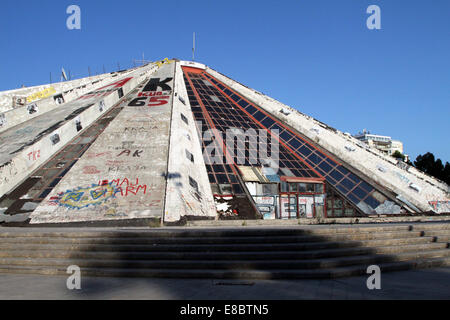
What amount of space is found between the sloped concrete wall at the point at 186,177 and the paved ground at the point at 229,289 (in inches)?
247

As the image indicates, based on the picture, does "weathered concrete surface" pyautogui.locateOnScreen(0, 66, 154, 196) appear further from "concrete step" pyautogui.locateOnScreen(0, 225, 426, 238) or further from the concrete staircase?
"concrete step" pyautogui.locateOnScreen(0, 225, 426, 238)

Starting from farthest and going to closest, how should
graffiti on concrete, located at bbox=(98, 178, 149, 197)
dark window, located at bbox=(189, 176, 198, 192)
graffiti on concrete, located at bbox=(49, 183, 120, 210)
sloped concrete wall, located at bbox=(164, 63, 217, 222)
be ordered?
1. dark window, located at bbox=(189, 176, 198, 192)
2. graffiti on concrete, located at bbox=(98, 178, 149, 197)
3. graffiti on concrete, located at bbox=(49, 183, 120, 210)
4. sloped concrete wall, located at bbox=(164, 63, 217, 222)

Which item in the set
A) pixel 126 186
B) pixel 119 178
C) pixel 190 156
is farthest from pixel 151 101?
pixel 126 186

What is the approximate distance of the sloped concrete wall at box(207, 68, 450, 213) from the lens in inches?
770

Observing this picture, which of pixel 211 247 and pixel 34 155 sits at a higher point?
pixel 34 155

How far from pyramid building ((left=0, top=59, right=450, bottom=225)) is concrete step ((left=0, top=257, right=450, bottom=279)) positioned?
5.18 m

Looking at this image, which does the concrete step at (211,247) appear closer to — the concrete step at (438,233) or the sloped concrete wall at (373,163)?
the concrete step at (438,233)

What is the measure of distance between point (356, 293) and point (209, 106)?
2077 cm

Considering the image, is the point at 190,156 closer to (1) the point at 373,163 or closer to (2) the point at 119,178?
(2) the point at 119,178

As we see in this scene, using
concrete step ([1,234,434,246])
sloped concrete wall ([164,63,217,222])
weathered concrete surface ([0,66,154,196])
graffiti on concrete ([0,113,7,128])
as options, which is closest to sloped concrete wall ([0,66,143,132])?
graffiti on concrete ([0,113,7,128])

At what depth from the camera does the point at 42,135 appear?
61.5ft

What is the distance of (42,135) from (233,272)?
15.8 metres

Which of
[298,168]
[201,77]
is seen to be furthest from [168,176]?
[201,77]

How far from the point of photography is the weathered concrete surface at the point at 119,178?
533 inches
